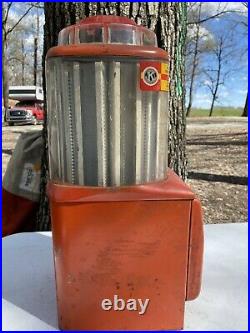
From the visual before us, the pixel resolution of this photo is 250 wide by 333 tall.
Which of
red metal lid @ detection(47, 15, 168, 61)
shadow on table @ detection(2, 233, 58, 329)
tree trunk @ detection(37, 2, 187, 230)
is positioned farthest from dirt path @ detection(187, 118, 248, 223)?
red metal lid @ detection(47, 15, 168, 61)

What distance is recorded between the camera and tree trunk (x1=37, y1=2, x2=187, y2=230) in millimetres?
1267

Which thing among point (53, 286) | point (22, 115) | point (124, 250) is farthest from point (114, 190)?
point (22, 115)

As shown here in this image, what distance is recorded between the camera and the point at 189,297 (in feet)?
2.85

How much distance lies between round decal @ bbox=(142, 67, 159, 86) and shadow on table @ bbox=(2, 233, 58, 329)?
54cm

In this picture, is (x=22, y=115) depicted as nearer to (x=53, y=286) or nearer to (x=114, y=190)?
(x=53, y=286)

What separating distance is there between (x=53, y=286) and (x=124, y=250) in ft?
1.02

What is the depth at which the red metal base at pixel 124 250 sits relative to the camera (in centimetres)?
75

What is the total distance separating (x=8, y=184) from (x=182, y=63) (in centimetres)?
87

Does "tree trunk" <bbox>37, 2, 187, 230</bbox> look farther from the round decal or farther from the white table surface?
the round decal

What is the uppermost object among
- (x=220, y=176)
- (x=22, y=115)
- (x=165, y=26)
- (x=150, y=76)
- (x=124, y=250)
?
(x=165, y=26)

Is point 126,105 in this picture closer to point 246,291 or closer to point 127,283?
point 127,283

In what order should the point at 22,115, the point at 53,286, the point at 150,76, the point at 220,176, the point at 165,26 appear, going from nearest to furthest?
the point at 150,76, the point at 53,286, the point at 165,26, the point at 220,176, the point at 22,115

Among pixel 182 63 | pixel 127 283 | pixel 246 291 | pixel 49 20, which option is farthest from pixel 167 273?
pixel 49 20

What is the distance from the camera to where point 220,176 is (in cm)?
363
